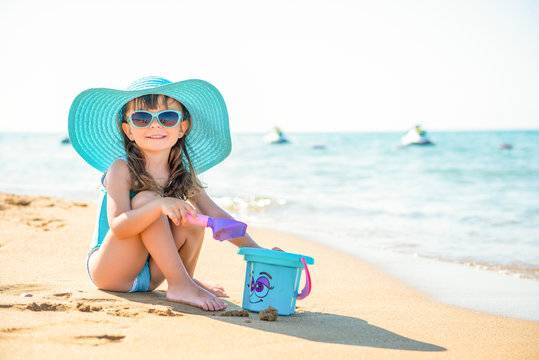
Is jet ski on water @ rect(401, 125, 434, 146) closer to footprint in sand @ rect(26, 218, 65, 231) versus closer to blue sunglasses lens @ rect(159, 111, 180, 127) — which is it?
footprint in sand @ rect(26, 218, 65, 231)

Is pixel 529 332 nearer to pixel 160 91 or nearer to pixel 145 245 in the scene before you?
pixel 145 245

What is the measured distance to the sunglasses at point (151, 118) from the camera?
274 centimetres

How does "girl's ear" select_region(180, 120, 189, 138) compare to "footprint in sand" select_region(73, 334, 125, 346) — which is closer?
"footprint in sand" select_region(73, 334, 125, 346)

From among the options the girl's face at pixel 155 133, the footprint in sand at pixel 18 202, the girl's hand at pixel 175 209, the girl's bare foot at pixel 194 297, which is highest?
the girl's face at pixel 155 133

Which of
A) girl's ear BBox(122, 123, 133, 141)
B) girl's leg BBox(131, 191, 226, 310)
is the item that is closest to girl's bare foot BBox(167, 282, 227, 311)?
girl's leg BBox(131, 191, 226, 310)

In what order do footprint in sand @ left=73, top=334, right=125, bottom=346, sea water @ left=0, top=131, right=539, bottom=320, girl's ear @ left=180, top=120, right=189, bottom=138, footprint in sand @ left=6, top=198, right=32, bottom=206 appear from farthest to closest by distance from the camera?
footprint in sand @ left=6, top=198, right=32, bottom=206 < sea water @ left=0, top=131, right=539, bottom=320 < girl's ear @ left=180, top=120, right=189, bottom=138 < footprint in sand @ left=73, top=334, right=125, bottom=346

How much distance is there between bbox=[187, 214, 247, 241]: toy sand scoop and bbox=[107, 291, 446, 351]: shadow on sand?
0.38 metres

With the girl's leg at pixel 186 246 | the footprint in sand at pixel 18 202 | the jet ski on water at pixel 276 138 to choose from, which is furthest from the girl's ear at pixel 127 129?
the jet ski on water at pixel 276 138

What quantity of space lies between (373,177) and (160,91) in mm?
10522

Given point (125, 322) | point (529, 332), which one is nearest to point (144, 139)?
point (125, 322)

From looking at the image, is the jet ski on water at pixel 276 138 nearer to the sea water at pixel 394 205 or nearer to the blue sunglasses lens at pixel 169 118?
the sea water at pixel 394 205

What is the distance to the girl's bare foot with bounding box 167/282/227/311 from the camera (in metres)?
2.49

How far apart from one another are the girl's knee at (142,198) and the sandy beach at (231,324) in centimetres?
47

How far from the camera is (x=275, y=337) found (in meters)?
2.05
